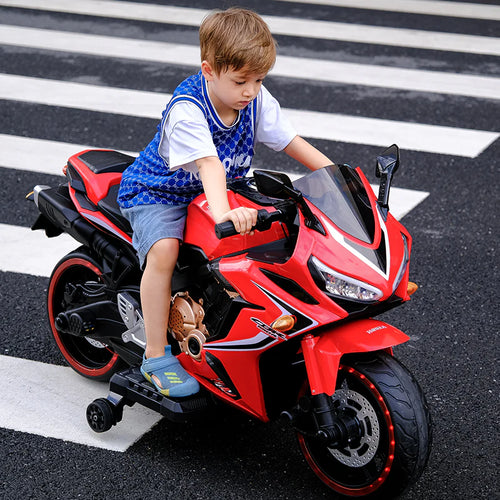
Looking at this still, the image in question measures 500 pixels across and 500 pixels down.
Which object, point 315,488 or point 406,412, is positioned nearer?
point 406,412

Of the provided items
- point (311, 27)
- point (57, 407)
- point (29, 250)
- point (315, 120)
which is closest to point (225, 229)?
point (57, 407)

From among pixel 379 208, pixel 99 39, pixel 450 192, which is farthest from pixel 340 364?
pixel 99 39

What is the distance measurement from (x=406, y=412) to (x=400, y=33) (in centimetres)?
728

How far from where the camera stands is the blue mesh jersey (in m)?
3.32

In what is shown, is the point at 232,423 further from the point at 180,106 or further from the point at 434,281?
the point at 434,281

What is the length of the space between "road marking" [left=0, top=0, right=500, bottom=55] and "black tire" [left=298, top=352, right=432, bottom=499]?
6.67 meters

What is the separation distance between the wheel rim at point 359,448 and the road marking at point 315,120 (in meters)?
3.91

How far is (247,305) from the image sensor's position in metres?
3.14

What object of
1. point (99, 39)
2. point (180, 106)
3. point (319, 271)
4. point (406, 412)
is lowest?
point (99, 39)

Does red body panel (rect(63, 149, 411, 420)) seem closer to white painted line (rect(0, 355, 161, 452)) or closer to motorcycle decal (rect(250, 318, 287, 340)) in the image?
motorcycle decal (rect(250, 318, 287, 340))

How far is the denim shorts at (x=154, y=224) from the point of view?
10.9ft

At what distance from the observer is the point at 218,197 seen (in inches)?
122

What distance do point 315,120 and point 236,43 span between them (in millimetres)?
4263

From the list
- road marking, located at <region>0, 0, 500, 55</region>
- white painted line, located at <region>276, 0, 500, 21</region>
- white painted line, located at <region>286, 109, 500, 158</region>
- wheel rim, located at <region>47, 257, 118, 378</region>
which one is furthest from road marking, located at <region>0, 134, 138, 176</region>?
white painted line, located at <region>276, 0, 500, 21</region>
